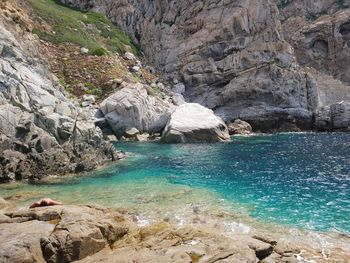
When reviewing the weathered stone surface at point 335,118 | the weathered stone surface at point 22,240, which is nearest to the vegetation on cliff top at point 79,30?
the weathered stone surface at point 335,118

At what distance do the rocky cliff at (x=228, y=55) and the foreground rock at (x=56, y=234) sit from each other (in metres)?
73.5

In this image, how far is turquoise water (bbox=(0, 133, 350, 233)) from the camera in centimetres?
2370

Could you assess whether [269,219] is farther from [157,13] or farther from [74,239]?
[157,13]

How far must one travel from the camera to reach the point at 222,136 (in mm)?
65000

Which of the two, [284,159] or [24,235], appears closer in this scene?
[24,235]

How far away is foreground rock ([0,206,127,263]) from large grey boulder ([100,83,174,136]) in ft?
157

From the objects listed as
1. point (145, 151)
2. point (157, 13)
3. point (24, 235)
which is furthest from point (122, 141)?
point (157, 13)

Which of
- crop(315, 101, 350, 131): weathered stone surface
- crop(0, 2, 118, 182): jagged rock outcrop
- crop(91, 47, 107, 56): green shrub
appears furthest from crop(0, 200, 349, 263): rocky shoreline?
crop(315, 101, 350, 131): weathered stone surface

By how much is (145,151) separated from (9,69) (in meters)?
21.2

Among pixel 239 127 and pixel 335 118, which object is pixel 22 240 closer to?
pixel 239 127

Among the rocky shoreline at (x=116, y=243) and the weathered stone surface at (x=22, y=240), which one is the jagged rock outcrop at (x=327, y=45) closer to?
the rocky shoreline at (x=116, y=243)

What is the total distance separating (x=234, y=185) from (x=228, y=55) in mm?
71349

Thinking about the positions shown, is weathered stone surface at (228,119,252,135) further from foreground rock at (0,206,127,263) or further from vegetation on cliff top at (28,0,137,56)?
foreground rock at (0,206,127,263)

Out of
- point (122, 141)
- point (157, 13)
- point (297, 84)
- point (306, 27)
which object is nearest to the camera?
point (122, 141)
